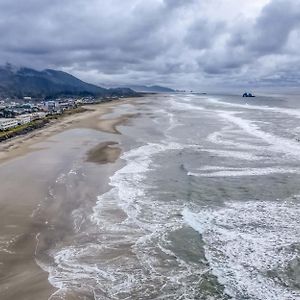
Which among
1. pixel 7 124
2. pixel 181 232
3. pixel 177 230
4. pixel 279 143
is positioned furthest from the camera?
pixel 7 124

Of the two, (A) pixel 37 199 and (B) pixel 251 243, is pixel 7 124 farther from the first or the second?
(B) pixel 251 243

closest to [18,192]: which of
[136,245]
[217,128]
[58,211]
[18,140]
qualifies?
[58,211]

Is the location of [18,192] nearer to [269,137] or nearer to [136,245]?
[136,245]

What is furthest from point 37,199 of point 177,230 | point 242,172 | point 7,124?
point 7,124

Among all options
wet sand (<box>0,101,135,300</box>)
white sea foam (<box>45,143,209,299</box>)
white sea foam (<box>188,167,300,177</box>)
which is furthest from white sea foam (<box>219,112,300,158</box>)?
white sea foam (<box>45,143,209,299</box>)

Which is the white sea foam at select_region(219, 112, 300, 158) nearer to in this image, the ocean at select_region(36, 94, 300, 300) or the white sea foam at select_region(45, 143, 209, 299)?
the ocean at select_region(36, 94, 300, 300)
